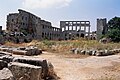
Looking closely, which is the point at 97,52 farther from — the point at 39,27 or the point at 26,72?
the point at 39,27

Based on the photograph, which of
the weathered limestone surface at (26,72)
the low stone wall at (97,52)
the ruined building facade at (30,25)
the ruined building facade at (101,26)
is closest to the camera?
the weathered limestone surface at (26,72)

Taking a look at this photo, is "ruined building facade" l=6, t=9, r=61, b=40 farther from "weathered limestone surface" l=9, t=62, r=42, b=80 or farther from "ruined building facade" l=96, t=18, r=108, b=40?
"weathered limestone surface" l=9, t=62, r=42, b=80

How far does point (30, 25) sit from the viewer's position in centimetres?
5712

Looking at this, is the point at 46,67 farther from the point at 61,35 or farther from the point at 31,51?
the point at 61,35

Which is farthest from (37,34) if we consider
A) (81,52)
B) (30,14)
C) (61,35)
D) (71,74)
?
(71,74)

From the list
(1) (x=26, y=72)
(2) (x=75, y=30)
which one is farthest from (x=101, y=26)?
(1) (x=26, y=72)

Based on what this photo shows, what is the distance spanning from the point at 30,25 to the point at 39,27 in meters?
2.22

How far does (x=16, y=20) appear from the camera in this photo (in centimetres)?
5194

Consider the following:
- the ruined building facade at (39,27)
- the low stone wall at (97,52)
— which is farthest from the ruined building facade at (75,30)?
the low stone wall at (97,52)

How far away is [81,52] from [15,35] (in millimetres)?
21886

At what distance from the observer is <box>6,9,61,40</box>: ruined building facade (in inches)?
2039

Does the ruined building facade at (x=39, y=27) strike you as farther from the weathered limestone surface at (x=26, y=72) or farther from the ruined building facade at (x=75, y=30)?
the weathered limestone surface at (x=26, y=72)

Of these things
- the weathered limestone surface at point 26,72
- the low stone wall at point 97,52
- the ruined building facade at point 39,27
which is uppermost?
the ruined building facade at point 39,27

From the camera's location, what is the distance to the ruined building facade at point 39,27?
5188cm
